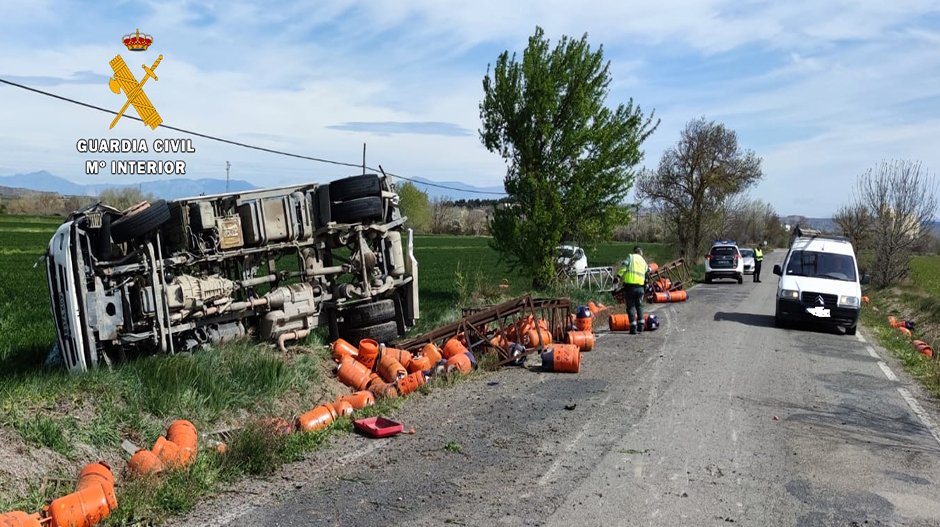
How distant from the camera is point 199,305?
945 cm

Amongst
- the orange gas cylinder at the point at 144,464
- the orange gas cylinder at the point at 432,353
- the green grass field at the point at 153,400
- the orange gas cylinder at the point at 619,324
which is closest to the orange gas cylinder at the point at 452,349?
the orange gas cylinder at the point at 432,353

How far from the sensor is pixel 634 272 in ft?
49.4

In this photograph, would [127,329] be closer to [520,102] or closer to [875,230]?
[520,102]

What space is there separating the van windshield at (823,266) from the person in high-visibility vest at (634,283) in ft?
15.5

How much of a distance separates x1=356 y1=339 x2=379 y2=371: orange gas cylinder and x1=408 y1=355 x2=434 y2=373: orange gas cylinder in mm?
550

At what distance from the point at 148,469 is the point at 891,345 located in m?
14.6

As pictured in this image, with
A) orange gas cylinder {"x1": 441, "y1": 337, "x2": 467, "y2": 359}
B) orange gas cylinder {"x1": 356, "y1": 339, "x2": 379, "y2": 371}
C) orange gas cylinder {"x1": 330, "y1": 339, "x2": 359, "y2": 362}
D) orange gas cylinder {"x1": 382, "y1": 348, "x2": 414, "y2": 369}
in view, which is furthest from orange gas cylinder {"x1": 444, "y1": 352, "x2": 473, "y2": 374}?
orange gas cylinder {"x1": 330, "y1": 339, "x2": 359, "y2": 362}

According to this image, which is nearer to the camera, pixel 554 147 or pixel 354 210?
pixel 354 210

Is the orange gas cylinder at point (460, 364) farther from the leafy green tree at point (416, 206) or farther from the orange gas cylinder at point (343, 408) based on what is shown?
the leafy green tree at point (416, 206)

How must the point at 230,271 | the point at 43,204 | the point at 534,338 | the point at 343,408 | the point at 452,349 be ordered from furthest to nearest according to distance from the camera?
1. the point at 43,204
2. the point at 534,338
3. the point at 452,349
4. the point at 230,271
5. the point at 343,408

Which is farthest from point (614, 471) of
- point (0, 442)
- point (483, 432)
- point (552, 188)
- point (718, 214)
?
point (718, 214)

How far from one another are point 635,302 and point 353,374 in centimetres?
722

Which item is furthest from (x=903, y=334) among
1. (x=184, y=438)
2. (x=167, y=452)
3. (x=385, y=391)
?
(x=167, y=452)

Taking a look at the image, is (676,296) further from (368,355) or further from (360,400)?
(360,400)
